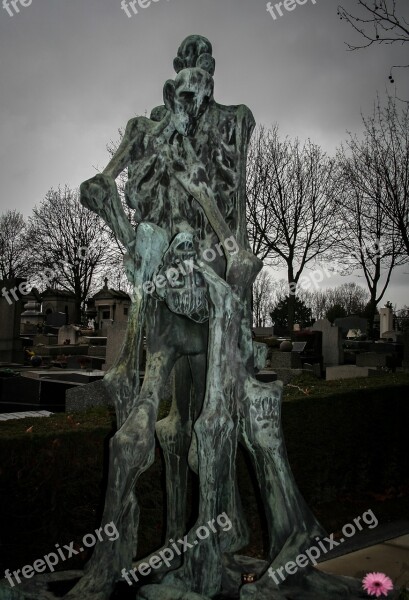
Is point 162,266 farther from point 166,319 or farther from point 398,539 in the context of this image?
point 398,539

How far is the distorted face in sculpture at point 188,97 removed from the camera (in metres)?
2.91

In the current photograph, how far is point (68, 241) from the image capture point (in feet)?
143

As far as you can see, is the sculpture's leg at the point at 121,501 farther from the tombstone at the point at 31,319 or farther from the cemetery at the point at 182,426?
the tombstone at the point at 31,319

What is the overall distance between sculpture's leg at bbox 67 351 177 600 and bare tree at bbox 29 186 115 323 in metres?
40.8

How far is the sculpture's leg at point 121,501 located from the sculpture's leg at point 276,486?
52 centimetres

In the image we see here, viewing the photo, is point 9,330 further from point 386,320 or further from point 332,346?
point 386,320

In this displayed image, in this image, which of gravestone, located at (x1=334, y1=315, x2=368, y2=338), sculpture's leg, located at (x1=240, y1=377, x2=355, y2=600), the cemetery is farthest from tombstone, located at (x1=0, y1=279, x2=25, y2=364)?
gravestone, located at (x1=334, y1=315, x2=368, y2=338)

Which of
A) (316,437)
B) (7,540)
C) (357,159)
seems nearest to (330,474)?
(316,437)

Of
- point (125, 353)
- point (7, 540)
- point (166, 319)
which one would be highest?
point (166, 319)

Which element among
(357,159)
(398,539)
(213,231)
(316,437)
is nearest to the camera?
(213,231)

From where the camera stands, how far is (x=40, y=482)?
418 cm

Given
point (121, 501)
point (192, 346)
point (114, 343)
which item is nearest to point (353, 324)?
point (114, 343)

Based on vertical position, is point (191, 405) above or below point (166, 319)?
below

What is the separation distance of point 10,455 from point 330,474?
3.96 metres
